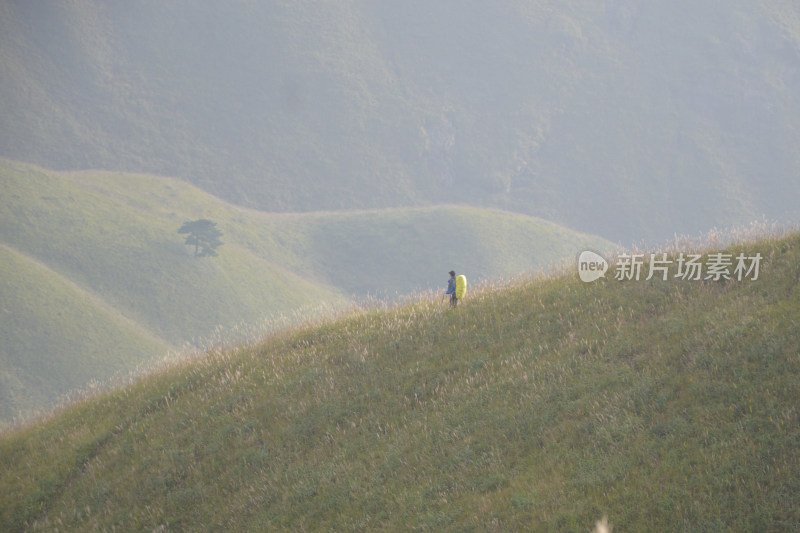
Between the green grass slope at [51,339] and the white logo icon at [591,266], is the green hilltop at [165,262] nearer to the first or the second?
the green grass slope at [51,339]

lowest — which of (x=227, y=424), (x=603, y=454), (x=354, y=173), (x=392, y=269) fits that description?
(x=603, y=454)

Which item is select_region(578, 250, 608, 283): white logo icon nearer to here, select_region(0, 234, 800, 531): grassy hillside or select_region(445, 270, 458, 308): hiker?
select_region(0, 234, 800, 531): grassy hillside

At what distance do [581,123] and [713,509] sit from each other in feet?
690

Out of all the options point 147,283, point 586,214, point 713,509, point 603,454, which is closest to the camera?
point 713,509

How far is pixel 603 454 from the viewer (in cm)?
723

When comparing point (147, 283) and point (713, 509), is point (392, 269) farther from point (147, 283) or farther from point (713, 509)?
point (713, 509)

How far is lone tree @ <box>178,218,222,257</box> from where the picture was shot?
10694cm

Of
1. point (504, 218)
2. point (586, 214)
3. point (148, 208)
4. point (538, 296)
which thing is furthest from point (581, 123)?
point (538, 296)

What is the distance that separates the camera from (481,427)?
8734 mm
